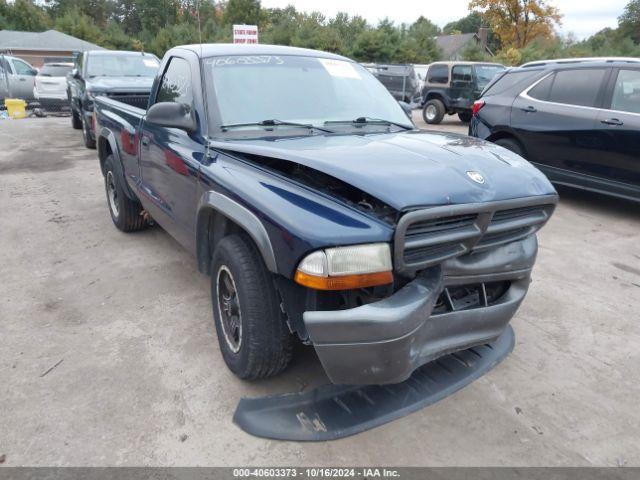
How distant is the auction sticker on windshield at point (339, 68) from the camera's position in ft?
12.4

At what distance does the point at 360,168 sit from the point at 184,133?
5.13 ft

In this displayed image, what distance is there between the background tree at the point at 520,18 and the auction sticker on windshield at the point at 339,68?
42549mm

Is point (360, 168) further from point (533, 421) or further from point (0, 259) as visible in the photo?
point (0, 259)

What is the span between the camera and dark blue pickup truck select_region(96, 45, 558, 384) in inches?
84.4

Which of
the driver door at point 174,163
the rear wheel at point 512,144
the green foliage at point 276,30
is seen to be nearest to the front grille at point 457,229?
the driver door at point 174,163

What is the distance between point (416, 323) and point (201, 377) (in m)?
1.44

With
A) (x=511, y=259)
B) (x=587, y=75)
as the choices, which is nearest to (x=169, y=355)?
(x=511, y=259)

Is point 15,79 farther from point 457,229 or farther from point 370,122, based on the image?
point 457,229

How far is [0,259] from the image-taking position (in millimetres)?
4727

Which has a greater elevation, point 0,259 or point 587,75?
point 587,75

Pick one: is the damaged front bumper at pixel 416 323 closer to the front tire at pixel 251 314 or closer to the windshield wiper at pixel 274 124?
the front tire at pixel 251 314

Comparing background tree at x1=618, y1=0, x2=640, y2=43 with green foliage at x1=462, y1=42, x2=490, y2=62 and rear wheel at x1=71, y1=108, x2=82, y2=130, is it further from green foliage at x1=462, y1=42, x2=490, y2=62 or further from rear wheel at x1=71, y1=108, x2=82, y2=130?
rear wheel at x1=71, y1=108, x2=82, y2=130

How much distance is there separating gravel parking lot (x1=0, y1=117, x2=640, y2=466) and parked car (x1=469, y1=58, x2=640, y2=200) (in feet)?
4.01

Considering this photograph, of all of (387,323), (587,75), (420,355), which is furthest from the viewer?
(587,75)
